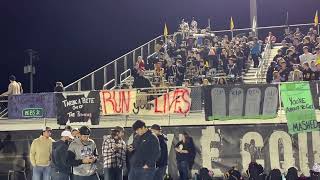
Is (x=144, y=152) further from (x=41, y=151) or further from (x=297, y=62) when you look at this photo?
(x=297, y=62)

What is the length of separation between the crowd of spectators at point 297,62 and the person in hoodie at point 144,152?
7.55m

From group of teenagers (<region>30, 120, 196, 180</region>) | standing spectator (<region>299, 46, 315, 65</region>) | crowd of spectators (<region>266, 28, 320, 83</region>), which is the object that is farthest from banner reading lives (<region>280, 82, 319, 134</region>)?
standing spectator (<region>299, 46, 315, 65</region>)

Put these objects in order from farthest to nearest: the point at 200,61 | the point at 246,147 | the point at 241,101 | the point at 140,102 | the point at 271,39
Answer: the point at 271,39 → the point at 200,61 → the point at 140,102 → the point at 246,147 → the point at 241,101

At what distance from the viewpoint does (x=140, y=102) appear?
18.8 m

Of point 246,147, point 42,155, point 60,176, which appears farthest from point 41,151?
point 246,147

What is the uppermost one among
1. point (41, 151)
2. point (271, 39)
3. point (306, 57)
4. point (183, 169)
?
point (271, 39)

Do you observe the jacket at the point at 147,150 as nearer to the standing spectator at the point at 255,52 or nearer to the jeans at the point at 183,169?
the jeans at the point at 183,169

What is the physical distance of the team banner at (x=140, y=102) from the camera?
18.3m

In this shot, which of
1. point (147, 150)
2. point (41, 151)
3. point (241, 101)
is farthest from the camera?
point (241, 101)

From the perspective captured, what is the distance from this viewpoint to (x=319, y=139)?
56.3 ft

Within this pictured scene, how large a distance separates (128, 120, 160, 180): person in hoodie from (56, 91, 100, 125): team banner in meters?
6.69

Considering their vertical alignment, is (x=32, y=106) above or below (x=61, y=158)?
above

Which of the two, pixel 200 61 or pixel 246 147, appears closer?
pixel 246 147

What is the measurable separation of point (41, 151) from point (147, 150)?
172 inches
